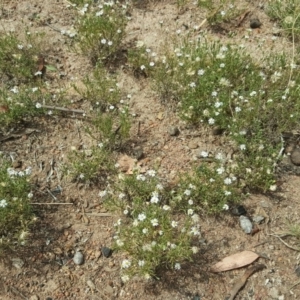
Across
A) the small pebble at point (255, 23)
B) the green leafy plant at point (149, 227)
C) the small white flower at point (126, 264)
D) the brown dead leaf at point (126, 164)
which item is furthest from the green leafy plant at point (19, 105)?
the small pebble at point (255, 23)

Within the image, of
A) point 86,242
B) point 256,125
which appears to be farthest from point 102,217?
point 256,125

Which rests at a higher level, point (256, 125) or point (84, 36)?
point (84, 36)

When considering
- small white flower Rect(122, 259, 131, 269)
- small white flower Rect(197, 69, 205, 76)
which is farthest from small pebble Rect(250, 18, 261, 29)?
small white flower Rect(122, 259, 131, 269)

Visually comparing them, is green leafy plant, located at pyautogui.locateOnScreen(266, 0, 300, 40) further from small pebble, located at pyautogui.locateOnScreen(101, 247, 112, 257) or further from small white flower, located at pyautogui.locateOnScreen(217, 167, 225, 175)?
small pebble, located at pyautogui.locateOnScreen(101, 247, 112, 257)

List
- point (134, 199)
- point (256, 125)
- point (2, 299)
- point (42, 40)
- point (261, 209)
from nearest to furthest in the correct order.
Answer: point (2, 299) → point (134, 199) → point (261, 209) → point (256, 125) → point (42, 40)

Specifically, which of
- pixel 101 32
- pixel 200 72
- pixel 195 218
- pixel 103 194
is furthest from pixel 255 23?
pixel 103 194

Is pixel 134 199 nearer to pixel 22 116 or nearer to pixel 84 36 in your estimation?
pixel 22 116

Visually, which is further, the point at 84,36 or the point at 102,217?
the point at 84,36
